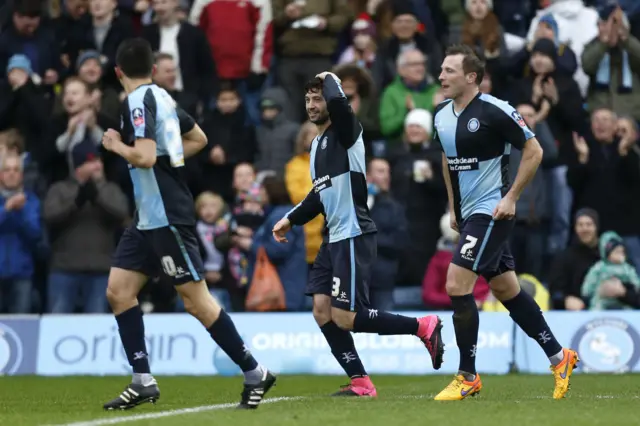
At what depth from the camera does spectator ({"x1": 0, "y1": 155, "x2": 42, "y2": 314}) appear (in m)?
16.1

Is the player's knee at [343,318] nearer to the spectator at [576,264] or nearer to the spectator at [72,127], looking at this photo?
the spectator at [576,264]

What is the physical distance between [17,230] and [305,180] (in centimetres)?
332

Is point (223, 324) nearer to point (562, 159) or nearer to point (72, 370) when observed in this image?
point (72, 370)

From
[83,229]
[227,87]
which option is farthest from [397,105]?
[83,229]

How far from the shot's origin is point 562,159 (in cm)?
1686

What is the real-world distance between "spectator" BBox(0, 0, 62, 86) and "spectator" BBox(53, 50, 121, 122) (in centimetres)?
99

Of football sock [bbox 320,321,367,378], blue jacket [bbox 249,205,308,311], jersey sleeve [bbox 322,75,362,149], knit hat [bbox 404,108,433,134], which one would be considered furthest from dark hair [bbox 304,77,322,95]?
knit hat [bbox 404,108,433,134]

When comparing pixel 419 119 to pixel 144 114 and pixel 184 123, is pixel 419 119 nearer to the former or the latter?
pixel 184 123

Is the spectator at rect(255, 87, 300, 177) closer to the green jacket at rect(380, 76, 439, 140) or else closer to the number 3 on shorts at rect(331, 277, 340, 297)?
the green jacket at rect(380, 76, 439, 140)

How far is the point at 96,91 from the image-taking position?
17016mm

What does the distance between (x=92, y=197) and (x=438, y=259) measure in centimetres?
394

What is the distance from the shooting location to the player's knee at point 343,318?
10312 millimetres

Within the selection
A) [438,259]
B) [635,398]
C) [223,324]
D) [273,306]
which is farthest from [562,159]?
[223,324]

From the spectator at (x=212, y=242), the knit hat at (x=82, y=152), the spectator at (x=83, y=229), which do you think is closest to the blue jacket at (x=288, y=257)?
the spectator at (x=212, y=242)
